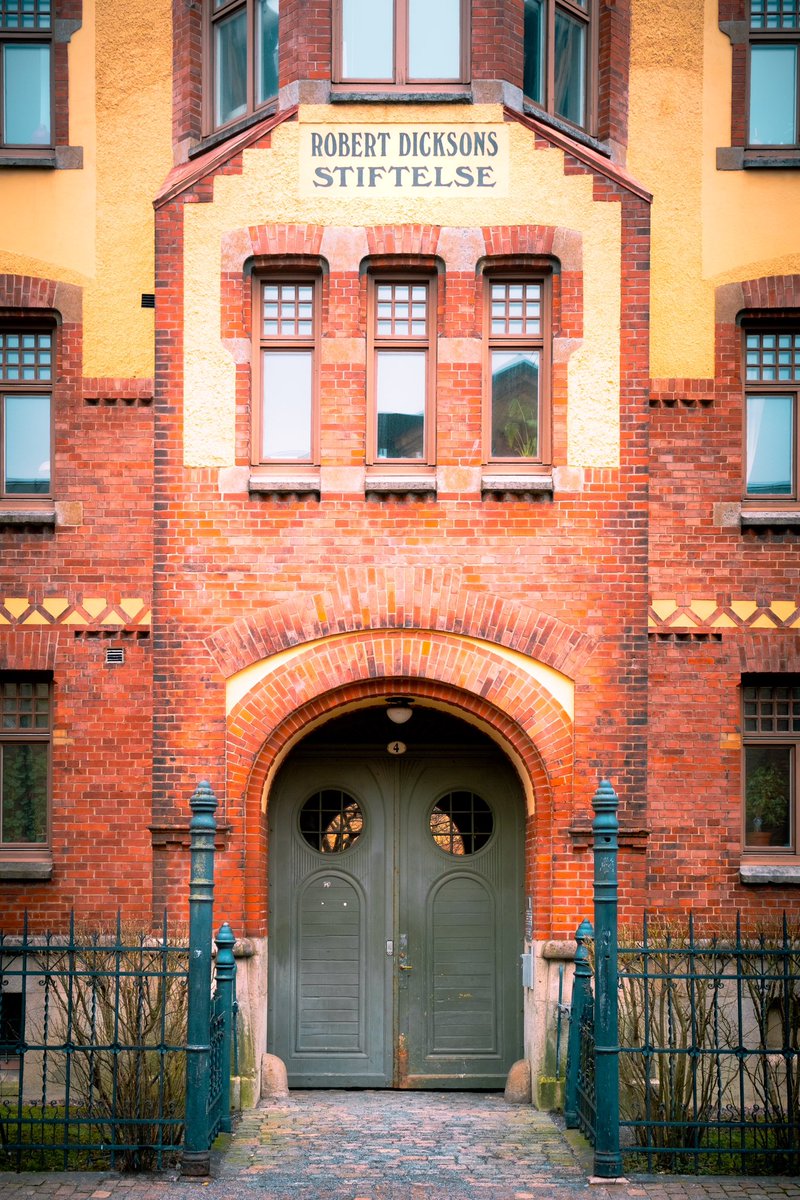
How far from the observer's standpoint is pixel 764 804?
14.0 meters

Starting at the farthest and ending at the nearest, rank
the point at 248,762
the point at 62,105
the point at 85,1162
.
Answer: the point at 62,105
the point at 248,762
the point at 85,1162

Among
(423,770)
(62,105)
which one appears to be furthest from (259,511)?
(62,105)

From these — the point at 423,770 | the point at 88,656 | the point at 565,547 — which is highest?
the point at 565,547

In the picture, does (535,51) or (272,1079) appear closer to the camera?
(272,1079)

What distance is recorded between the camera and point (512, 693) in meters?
13.3

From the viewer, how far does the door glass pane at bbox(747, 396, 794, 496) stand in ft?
46.4

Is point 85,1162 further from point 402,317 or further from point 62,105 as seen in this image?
point 62,105

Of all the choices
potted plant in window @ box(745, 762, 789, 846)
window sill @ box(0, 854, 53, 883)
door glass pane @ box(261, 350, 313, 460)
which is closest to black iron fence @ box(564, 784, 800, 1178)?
potted plant in window @ box(745, 762, 789, 846)

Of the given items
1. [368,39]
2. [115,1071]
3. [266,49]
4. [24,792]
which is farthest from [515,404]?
[115,1071]

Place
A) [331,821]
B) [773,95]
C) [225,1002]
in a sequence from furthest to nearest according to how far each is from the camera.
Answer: [331,821]
[773,95]
[225,1002]

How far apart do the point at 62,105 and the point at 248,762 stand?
619cm

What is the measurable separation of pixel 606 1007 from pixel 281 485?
18.2 ft

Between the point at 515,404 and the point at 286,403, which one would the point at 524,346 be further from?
the point at 286,403

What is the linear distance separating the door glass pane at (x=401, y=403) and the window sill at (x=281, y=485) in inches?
28.3
